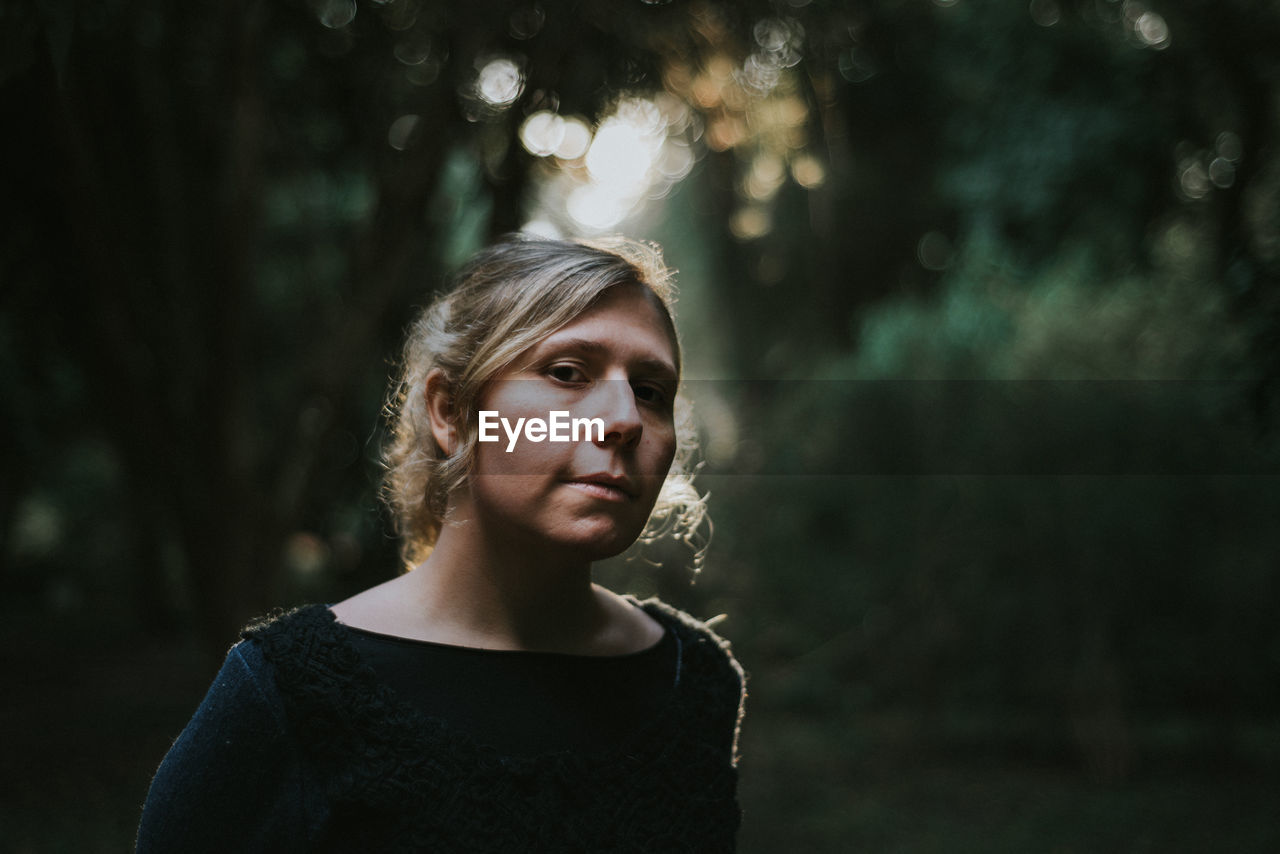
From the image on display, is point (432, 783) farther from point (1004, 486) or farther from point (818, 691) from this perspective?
point (818, 691)

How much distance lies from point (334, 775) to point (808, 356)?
29.0 feet

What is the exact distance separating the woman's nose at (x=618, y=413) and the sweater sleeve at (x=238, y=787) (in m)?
0.54

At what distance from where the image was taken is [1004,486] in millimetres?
6617

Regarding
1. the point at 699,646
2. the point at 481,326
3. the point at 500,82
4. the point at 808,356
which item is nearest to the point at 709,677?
the point at 699,646

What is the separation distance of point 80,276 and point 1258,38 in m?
4.65

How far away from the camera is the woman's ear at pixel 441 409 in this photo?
142cm

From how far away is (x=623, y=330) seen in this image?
4.38 feet

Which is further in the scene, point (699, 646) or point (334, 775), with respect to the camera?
point (699, 646)

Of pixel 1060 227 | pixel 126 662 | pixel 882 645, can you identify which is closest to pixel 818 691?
pixel 882 645

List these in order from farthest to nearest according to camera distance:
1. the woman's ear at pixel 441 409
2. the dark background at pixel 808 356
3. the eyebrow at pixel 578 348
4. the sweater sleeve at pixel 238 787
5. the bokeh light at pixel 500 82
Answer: the bokeh light at pixel 500 82
the dark background at pixel 808 356
the woman's ear at pixel 441 409
the eyebrow at pixel 578 348
the sweater sleeve at pixel 238 787

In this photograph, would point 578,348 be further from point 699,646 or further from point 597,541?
point 699,646

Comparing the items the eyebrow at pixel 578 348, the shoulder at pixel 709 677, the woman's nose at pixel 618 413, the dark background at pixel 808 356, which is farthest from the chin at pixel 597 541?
the dark background at pixel 808 356

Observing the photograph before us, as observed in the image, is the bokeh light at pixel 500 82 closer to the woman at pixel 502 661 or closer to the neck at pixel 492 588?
the woman at pixel 502 661

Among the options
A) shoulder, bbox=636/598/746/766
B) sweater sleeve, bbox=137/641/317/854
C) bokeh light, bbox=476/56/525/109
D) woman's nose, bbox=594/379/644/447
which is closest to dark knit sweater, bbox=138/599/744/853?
sweater sleeve, bbox=137/641/317/854
